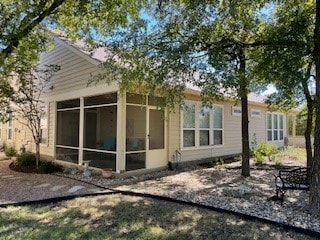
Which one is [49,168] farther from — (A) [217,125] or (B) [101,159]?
(A) [217,125]

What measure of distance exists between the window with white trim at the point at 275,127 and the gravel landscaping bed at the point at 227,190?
776 centimetres

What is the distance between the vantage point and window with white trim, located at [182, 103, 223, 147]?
39.0 feet

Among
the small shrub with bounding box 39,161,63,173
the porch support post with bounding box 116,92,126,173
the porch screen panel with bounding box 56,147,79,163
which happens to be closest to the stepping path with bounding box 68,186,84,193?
the porch support post with bounding box 116,92,126,173

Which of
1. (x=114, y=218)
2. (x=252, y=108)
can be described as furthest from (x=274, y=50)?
(x=252, y=108)

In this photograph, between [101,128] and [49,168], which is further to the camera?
[49,168]

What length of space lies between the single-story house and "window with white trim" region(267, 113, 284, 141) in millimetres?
4403

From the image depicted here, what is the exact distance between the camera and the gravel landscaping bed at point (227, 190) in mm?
5613

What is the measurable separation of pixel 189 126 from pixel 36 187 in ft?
20.3

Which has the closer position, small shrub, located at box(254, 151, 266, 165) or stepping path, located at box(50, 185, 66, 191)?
stepping path, located at box(50, 185, 66, 191)

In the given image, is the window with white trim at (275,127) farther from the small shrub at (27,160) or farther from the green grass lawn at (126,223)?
the green grass lawn at (126,223)

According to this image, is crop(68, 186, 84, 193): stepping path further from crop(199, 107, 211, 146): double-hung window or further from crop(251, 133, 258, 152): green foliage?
crop(251, 133, 258, 152): green foliage

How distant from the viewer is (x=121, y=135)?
926 centimetres

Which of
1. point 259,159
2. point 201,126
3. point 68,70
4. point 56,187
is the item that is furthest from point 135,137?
point 259,159

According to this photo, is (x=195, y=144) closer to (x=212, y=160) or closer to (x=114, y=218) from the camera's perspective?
(x=212, y=160)
